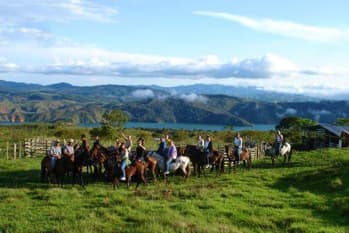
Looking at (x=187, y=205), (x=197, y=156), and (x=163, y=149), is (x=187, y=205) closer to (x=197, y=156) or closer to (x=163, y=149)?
(x=163, y=149)

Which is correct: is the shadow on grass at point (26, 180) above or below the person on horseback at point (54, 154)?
below

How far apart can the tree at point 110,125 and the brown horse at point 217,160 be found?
3217 centimetres

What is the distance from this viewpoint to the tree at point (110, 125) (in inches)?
2228

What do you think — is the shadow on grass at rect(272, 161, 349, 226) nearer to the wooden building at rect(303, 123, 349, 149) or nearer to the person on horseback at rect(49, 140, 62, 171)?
the person on horseback at rect(49, 140, 62, 171)

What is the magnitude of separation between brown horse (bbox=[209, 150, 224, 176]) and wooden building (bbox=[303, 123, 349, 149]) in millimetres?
28961

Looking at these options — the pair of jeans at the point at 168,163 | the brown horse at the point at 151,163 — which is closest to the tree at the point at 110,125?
the pair of jeans at the point at 168,163

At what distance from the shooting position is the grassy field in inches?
520

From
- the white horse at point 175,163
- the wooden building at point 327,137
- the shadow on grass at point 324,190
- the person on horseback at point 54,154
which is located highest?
the person on horseback at point 54,154

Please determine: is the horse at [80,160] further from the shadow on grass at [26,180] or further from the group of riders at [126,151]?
the shadow on grass at [26,180]

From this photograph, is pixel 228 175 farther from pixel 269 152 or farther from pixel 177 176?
pixel 269 152

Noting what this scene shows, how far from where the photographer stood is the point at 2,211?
1466 cm

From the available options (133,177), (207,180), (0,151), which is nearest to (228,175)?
(207,180)

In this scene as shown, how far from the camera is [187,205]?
15.6 m

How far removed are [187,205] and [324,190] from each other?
8108 millimetres
